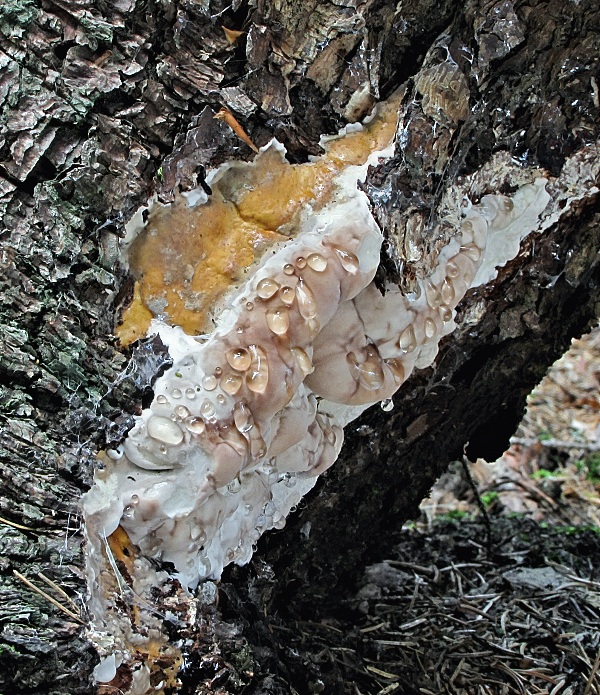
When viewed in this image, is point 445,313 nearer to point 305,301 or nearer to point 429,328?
point 429,328

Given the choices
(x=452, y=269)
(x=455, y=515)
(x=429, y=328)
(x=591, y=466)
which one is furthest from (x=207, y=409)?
(x=591, y=466)

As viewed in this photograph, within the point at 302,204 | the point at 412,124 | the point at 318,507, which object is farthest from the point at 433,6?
the point at 318,507

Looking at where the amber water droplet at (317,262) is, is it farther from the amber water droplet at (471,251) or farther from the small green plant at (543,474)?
the small green plant at (543,474)

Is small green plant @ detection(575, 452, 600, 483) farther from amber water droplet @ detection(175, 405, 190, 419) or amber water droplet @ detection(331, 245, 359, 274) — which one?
amber water droplet @ detection(175, 405, 190, 419)

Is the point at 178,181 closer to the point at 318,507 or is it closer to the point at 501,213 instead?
the point at 501,213

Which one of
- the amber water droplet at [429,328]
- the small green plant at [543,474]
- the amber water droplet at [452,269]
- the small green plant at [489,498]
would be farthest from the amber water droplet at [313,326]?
the small green plant at [543,474]

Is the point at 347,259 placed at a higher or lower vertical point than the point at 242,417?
higher
